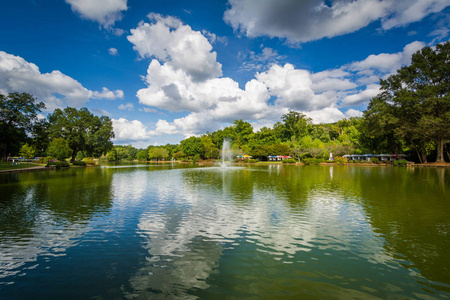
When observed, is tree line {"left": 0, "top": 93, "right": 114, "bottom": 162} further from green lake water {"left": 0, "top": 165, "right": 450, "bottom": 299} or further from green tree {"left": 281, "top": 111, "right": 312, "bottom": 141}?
green tree {"left": 281, "top": 111, "right": 312, "bottom": 141}

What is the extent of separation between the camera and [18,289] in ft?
15.3

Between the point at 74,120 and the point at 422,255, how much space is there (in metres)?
73.6

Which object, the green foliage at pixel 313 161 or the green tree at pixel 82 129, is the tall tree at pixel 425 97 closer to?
the green foliage at pixel 313 161

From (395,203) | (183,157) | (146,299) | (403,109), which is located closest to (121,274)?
(146,299)

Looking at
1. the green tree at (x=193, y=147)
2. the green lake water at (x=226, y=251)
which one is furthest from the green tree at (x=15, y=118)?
the green tree at (x=193, y=147)

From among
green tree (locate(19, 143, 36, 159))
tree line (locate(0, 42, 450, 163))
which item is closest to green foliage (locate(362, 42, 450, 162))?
tree line (locate(0, 42, 450, 163))

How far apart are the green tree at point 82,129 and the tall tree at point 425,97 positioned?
73.7 m

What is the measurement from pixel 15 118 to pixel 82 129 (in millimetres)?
18873

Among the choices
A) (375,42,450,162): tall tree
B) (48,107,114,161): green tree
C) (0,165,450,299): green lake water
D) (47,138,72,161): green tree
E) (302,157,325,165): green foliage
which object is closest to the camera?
(0,165,450,299): green lake water

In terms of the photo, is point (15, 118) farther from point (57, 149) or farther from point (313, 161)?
point (313, 161)

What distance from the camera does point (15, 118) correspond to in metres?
44.9

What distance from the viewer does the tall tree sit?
4225cm

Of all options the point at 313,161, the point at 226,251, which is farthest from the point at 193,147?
the point at 226,251

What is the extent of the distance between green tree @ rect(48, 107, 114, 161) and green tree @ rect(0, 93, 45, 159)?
37.5ft
